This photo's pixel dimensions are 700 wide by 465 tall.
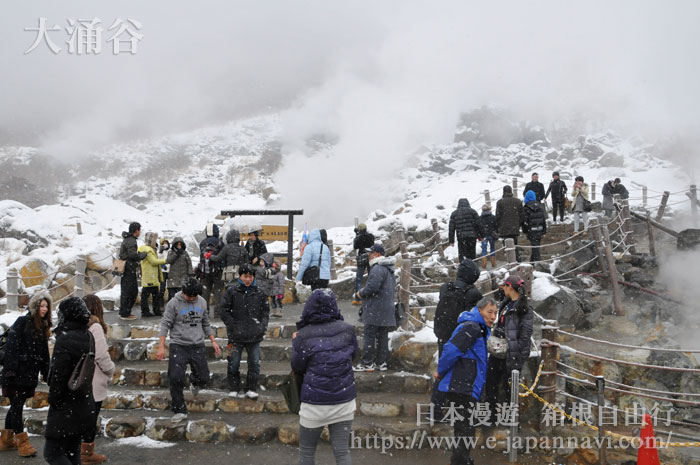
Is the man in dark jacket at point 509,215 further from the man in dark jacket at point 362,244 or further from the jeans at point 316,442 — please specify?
the jeans at point 316,442

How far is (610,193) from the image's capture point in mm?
13219

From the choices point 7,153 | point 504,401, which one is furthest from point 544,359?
point 7,153

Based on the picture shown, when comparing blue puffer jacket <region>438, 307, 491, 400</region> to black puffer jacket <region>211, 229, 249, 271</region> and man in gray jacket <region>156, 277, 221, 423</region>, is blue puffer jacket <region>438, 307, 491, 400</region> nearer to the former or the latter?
man in gray jacket <region>156, 277, 221, 423</region>

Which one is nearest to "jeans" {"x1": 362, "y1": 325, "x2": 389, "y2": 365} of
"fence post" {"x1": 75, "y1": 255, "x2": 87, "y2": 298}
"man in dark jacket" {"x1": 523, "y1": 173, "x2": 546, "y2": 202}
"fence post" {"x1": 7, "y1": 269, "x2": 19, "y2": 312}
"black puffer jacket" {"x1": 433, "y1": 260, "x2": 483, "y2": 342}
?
"black puffer jacket" {"x1": 433, "y1": 260, "x2": 483, "y2": 342}

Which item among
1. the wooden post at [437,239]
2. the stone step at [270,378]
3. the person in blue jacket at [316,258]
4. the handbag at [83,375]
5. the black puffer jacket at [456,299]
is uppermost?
the wooden post at [437,239]

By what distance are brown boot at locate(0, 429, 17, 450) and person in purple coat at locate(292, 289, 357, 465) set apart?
10.4 ft

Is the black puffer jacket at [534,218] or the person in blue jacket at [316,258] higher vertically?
the black puffer jacket at [534,218]

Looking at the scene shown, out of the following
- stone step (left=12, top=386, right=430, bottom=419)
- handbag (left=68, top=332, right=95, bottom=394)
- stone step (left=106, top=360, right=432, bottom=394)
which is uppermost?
handbag (left=68, top=332, right=95, bottom=394)

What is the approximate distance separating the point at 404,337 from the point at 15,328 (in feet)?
13.8

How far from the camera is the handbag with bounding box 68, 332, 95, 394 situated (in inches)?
125

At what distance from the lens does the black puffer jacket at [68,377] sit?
3.19 meters

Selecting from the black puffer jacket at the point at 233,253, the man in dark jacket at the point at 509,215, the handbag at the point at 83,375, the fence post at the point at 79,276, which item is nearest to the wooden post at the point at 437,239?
the man in dark jacket at the point at 509,215

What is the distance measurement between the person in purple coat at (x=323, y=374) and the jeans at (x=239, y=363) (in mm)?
2157

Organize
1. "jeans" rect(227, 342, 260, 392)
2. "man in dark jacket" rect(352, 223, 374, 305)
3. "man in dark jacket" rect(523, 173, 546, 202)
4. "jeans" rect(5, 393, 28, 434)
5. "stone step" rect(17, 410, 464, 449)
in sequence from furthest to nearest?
1. "man in dark jacket" rect(523, 173, 546, 202)
2. "man in dark jacket" rect(352, 223, 374, 305)
3. "jeans" rect(227, 342, 260, 392)
4. "stone step" rect(17, 410, 464, 449)
5. "jeans" rect(5, 393, 28, 434)
